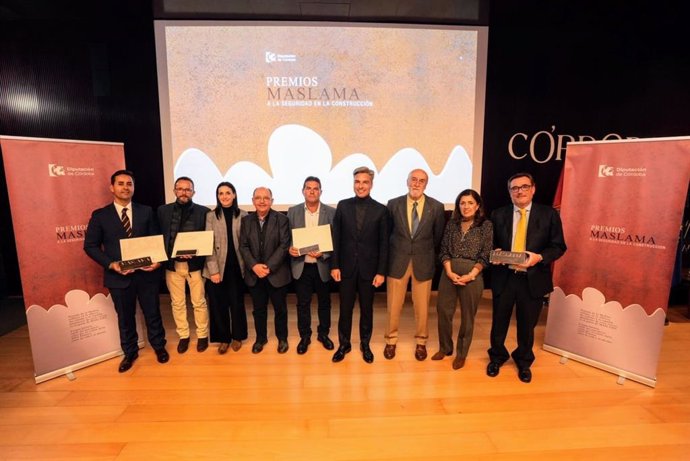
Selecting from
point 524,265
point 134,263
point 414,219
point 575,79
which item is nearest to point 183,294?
point 134,263

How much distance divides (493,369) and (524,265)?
3.19ft

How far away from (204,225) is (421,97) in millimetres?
3023

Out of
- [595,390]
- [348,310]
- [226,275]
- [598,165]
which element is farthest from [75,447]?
[598,165]

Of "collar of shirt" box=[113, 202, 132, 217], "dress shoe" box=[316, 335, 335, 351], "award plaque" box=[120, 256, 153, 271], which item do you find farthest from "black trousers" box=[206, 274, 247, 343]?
"collar of shirt" box=[113, 202, 132, 217]

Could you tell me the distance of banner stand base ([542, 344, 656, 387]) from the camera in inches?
108

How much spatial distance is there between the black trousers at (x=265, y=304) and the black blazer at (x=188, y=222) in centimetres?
59

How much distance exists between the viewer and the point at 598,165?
291 cm

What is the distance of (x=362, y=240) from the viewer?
2896 mm

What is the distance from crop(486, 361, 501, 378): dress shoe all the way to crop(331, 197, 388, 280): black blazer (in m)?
1.22

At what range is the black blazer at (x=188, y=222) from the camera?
9.88 ft

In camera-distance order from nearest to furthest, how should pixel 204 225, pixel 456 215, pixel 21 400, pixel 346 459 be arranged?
1. pixel 346 459
2. pixel 21 400
3. pixel 456 215
4. pixel 204 225

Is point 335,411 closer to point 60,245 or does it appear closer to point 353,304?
point 353,304

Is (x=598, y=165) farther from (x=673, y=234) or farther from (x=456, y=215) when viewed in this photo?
(x=456, y=215)

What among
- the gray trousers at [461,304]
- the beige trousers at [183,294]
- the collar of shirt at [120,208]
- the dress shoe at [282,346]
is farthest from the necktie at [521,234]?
the collar of shirt at [120,208]
